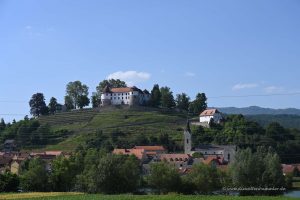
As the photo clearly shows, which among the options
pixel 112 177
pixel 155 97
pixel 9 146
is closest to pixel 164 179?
pixel 112 177

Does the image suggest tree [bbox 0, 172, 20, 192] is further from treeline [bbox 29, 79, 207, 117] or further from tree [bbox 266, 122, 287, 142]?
treeline [bbox 29, 79, 207, 117]

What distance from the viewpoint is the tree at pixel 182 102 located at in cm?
13975

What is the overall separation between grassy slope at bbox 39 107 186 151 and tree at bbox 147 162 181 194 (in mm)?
53448

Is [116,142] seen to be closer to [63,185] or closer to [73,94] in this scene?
[73,94]

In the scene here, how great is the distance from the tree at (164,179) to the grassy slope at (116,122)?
53.4 metres

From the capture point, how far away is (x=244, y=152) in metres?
52.8

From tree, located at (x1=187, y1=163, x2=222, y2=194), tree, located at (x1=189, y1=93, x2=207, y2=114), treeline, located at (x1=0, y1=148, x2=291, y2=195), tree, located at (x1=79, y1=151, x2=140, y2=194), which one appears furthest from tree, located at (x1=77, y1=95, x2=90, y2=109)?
tree, located at (x1=187, y1=163, x2=222, y2=194)

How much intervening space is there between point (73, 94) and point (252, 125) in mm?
49859

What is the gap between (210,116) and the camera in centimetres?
12212

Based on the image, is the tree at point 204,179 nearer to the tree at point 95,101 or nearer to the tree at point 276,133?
the tree at point 276,133

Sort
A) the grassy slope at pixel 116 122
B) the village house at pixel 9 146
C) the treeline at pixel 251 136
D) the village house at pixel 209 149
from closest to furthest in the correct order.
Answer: the village house at pixel 209 149 → the treeline at pixel 251 136 → the grassy slope at pixel 116 122 → the village house at pixel 9 146

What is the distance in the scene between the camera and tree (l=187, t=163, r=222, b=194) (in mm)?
51656

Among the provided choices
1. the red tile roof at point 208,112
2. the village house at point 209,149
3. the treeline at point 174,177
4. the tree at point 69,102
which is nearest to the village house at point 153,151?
the village house at point 209,149

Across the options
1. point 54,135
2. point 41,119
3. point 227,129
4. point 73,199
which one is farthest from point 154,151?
point 73,199
